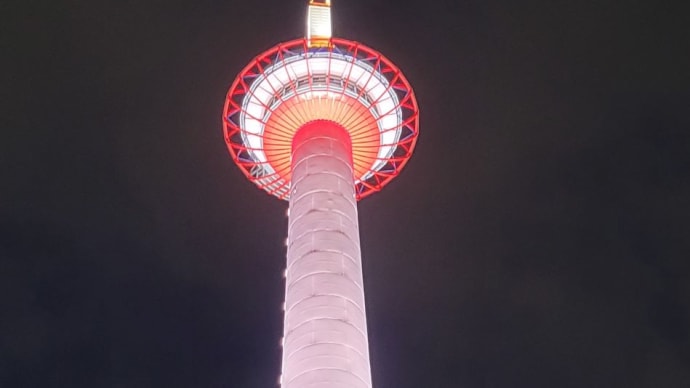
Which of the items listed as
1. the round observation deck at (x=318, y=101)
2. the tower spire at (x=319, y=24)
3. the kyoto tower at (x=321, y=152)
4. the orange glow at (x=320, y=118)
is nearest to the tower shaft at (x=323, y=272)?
the kyoto tower at (x=321, y=152)

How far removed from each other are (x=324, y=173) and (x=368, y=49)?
8867mm

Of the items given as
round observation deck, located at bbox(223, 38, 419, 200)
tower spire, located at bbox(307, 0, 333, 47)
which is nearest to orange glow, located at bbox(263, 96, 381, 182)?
round observation deck, located at bbox(223, 38, 419, 200)

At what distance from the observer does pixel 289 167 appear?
47219 millimetres

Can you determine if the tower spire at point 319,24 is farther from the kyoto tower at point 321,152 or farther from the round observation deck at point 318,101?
the round observation deck at point 318,101

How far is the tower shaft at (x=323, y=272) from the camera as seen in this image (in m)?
31.2

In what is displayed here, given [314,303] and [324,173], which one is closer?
[314,303]

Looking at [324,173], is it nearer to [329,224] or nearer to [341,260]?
[329,224]

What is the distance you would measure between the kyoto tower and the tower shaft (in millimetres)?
60

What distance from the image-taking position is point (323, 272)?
34750mm

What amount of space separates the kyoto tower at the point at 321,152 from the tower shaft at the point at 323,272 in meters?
0.06

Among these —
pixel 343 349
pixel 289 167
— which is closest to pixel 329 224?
pixel 343 349

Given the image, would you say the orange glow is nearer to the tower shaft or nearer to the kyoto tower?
the kyoto tower

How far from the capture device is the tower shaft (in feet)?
103

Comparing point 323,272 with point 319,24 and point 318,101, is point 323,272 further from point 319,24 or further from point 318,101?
point 319,24
